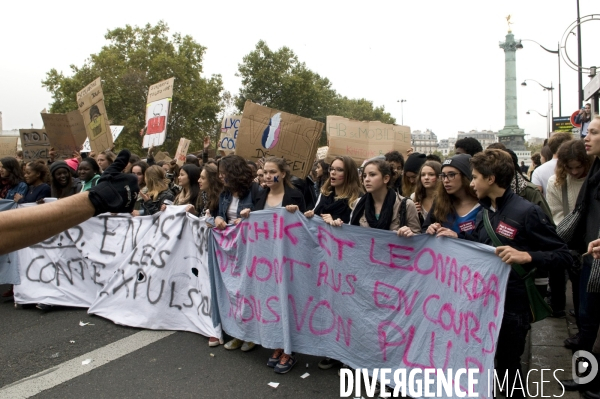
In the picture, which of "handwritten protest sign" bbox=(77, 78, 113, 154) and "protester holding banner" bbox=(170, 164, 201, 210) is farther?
"handwritten protest sign" bbox=(77, 78, 113, 154)

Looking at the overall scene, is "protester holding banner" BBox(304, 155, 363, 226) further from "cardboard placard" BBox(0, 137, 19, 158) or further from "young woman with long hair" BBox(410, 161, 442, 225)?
"cardboard placard" BBox(0, 137, 19, 158)

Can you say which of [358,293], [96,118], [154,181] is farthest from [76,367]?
[96,118]

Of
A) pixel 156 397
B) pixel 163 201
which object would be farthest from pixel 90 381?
pixel 163 201

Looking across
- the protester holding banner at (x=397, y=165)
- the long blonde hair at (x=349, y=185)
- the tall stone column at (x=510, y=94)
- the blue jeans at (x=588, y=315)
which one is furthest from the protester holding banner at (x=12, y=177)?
the tall stone column at (x=510, y=94)

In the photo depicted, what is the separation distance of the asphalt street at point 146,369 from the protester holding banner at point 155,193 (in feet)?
4.82

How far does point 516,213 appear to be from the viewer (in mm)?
2908

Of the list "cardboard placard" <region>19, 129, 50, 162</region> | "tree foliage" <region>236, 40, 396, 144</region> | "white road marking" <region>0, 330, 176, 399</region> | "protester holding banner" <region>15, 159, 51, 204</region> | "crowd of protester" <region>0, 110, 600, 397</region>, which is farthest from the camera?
"tree foliage" <region>236, 40, 396, 144</region>

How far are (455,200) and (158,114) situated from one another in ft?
20.7

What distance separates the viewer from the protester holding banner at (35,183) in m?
6.41

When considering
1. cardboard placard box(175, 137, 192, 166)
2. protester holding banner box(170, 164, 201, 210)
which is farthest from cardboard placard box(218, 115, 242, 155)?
protester holding banner box(170, 164, 201, 210)

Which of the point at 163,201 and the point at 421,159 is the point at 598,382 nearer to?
the point at 421,159

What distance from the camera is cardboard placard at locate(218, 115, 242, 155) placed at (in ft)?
32.2

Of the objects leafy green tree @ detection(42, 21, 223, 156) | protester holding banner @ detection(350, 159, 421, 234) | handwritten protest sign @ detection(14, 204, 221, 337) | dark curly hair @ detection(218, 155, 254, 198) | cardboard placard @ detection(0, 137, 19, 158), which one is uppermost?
leafy green tree @ detection(42, 21, 223, 156)

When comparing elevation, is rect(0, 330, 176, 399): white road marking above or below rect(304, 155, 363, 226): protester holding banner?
below
